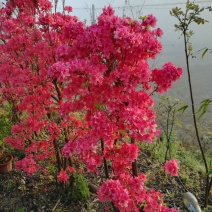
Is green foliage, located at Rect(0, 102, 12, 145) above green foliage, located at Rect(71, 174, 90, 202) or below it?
above

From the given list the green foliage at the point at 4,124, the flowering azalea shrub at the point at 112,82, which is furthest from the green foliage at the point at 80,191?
the green foliage at the point at 4,124

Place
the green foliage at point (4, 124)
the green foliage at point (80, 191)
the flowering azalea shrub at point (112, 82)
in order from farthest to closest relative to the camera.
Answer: the green foliage at point (4, 124) < the green foliage at point (80, 191) < the flowering azalea shrub at point (112, 82)

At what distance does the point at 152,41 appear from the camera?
74.1 inches

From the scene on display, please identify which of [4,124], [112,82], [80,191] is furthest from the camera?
[4,124]

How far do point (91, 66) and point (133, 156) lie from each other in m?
0.78

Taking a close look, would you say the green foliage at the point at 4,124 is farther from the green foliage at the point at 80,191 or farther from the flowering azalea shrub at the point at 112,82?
the flowering azalea shrub at the point at 112,82

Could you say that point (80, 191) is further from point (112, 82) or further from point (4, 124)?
point (4, 124)

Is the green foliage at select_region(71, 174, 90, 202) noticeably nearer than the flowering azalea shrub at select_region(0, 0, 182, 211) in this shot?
No

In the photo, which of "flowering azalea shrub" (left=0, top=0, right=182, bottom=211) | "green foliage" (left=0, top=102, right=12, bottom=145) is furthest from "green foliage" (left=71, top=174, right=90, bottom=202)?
"green foliage" (left=0, top=102, right=12, bottom=145)

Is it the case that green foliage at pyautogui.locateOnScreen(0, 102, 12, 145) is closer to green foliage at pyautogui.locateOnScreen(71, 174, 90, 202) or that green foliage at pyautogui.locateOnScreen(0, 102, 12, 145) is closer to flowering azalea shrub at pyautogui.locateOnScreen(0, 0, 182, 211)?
green foliage at pyautogui.locateOnScreen(71, 174, 90, 202)

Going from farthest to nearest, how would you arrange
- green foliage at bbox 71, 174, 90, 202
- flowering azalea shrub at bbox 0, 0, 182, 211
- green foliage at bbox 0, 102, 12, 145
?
green foliage at bbox 0, 102, 12, 145 → green foliage at bbox 71, 174, 90, 202 → flowering azalea shrub at bbox 0, 0, 182, 211

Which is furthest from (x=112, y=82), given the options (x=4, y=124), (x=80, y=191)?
(x=4, y=124)

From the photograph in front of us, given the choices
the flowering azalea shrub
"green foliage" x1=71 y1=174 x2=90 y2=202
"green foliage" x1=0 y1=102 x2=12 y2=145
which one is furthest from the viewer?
"green foliage" x1=0 y1=102 x2=12 y2=145

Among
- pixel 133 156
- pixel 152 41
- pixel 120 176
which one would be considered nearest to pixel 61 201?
pixel 120 176
